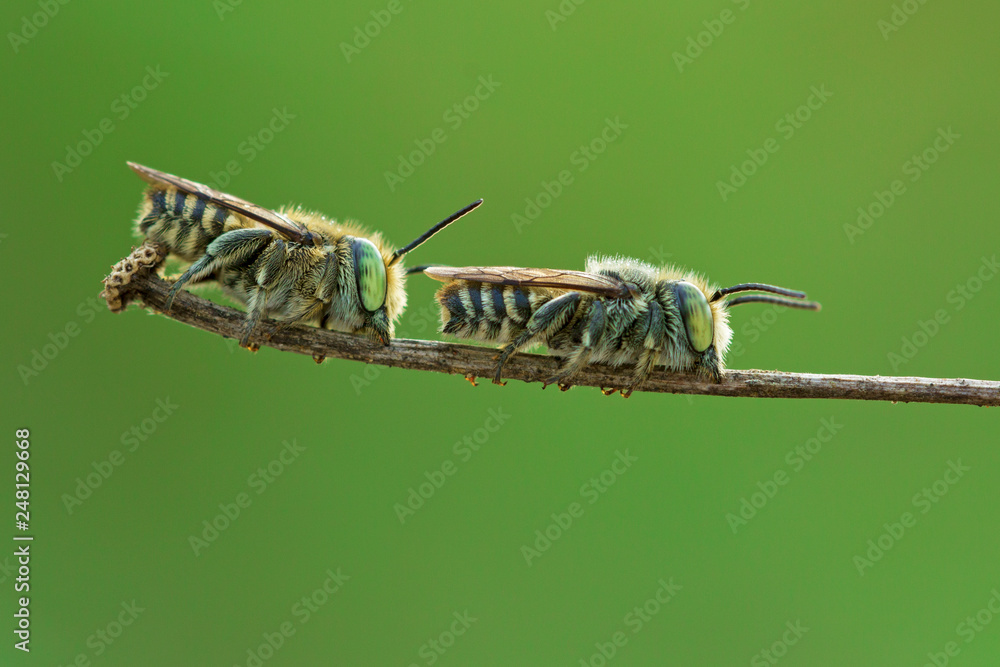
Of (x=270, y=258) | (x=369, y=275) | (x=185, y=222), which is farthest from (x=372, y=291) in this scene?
(x=185, y=222)

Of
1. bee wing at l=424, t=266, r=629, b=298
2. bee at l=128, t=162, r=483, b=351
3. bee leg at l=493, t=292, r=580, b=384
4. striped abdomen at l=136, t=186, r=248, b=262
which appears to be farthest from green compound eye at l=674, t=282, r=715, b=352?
striped abdomen at l=136, t=186, r=248, b=262

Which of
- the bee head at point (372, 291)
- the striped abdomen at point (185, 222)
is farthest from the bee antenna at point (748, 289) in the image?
the striped abdomen at point (185, 222)

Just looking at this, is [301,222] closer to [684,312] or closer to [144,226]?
[144,226]

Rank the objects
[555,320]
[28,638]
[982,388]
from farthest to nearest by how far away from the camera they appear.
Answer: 1. [28,638]
2. [555,320]
3. [982,388]

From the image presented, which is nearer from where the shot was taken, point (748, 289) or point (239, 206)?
point (239, 206)

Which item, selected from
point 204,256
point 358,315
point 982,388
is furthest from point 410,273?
point 982,388

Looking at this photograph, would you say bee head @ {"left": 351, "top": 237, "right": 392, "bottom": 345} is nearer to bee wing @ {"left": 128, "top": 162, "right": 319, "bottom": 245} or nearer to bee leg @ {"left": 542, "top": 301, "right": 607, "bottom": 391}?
bee wing @ {"left": 128, "top": 162, "right": 319, "bottom": 245}

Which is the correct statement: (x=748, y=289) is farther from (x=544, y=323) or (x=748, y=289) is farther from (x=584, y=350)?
(x=544, y=323)
